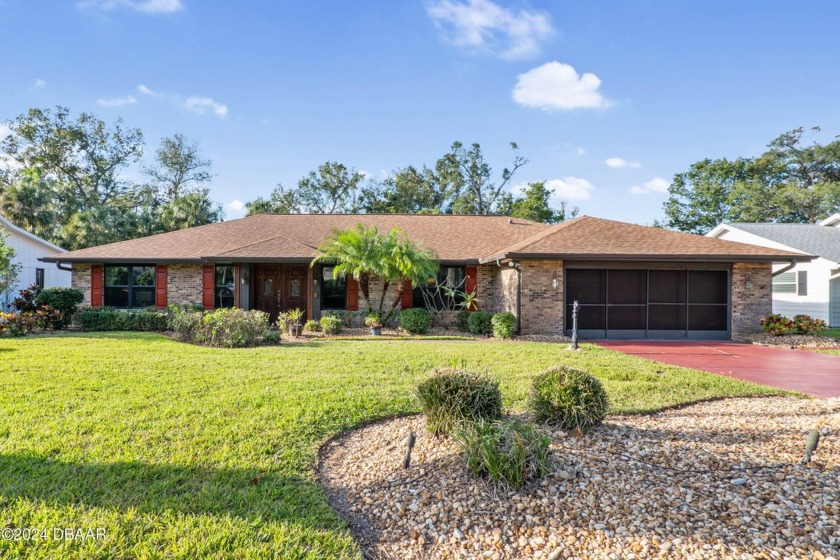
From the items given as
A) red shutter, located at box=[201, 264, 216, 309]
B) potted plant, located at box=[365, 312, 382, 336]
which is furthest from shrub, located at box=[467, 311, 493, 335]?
red shutter, located at box=[201, 264, 216, 309]

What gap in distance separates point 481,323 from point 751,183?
98.9ft

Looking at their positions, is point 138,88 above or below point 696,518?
above

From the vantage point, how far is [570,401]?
3.78 m

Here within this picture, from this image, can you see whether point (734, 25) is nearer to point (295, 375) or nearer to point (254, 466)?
point (295, 375)

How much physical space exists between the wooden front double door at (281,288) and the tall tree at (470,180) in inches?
794

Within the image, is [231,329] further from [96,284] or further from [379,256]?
[96,284]

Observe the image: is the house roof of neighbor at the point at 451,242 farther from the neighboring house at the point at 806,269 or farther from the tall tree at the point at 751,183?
the tall tree at the point at 751,183

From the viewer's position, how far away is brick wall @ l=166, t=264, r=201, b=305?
1480 cm

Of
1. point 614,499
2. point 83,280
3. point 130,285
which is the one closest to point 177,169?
point 83,280

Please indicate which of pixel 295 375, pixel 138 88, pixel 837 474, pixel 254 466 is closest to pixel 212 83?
pixel 138 88

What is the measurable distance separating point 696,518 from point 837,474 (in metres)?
1.30

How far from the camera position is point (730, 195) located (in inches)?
1256

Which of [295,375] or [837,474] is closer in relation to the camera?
[837,474]

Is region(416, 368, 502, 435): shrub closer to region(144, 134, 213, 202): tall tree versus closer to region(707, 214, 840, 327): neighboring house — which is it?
region(707, 214, 840, 327): neighboring house
